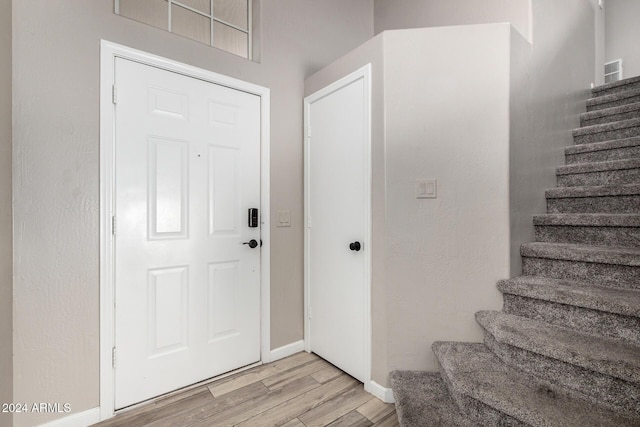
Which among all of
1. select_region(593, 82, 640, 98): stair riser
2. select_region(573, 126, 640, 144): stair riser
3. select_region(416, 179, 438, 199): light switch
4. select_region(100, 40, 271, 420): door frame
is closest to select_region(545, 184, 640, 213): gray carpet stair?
select_region(573, 126, 640, 144): stair riser

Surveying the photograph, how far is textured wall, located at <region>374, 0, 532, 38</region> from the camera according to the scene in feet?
6.66

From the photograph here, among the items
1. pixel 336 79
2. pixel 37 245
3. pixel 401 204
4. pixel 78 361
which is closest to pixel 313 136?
pixel 336 79

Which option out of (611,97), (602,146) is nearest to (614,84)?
(611,97)

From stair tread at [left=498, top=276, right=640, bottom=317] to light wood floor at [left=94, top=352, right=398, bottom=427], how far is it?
1022mm

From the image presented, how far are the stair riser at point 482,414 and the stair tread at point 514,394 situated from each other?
4cm

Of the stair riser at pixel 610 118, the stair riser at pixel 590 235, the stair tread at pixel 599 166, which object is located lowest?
the stair riser at pixel 590 235

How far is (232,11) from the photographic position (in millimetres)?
2230

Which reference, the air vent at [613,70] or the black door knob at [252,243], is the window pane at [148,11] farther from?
the air vent at [613,70]

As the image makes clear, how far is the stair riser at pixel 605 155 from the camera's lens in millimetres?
2123

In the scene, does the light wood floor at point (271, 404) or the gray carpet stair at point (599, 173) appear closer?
the light wood floor at point (271, 404)

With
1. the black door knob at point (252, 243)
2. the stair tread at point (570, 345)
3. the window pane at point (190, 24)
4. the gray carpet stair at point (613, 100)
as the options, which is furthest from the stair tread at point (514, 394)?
the gray carpet stair at point (613, 100)

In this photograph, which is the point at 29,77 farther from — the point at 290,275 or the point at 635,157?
the point at 635,157

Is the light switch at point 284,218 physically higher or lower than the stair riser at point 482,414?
higher

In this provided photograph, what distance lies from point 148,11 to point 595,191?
10.4 feet
